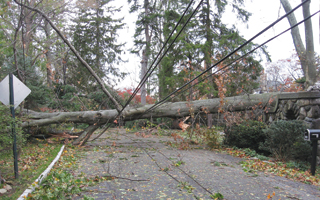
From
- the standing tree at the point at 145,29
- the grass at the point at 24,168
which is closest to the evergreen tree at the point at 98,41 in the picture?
the standing tree at the point at 145,29

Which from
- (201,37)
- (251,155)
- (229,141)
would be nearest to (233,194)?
(251,155)

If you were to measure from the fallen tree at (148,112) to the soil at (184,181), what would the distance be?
2.65 meters

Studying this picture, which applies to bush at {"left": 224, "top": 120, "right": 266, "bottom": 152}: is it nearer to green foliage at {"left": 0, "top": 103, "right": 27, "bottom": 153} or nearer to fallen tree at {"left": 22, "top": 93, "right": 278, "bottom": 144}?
fallen tree at {"left": 22, "top": 93, "right": 278, "bottom": 144}

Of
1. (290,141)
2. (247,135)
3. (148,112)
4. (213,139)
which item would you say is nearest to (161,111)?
(148,112)

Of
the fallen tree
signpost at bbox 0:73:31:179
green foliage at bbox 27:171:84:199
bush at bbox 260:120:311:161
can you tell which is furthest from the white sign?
bush at bbox 260:120:311:161

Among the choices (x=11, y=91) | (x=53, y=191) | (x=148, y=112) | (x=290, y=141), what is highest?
(x=11, y=91)

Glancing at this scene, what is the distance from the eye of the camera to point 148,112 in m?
10.7

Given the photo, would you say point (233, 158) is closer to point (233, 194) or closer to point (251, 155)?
point (251, 155)

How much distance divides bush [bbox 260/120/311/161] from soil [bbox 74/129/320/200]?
1.30 meters

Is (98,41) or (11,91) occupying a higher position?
(98,41)

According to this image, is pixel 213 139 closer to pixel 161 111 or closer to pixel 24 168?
pixel 161 111

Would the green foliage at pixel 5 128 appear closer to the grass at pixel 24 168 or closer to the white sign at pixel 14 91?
the grass at pixel 24 168

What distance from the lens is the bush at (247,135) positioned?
29.6ft

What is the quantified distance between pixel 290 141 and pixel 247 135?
2120 millimetres
